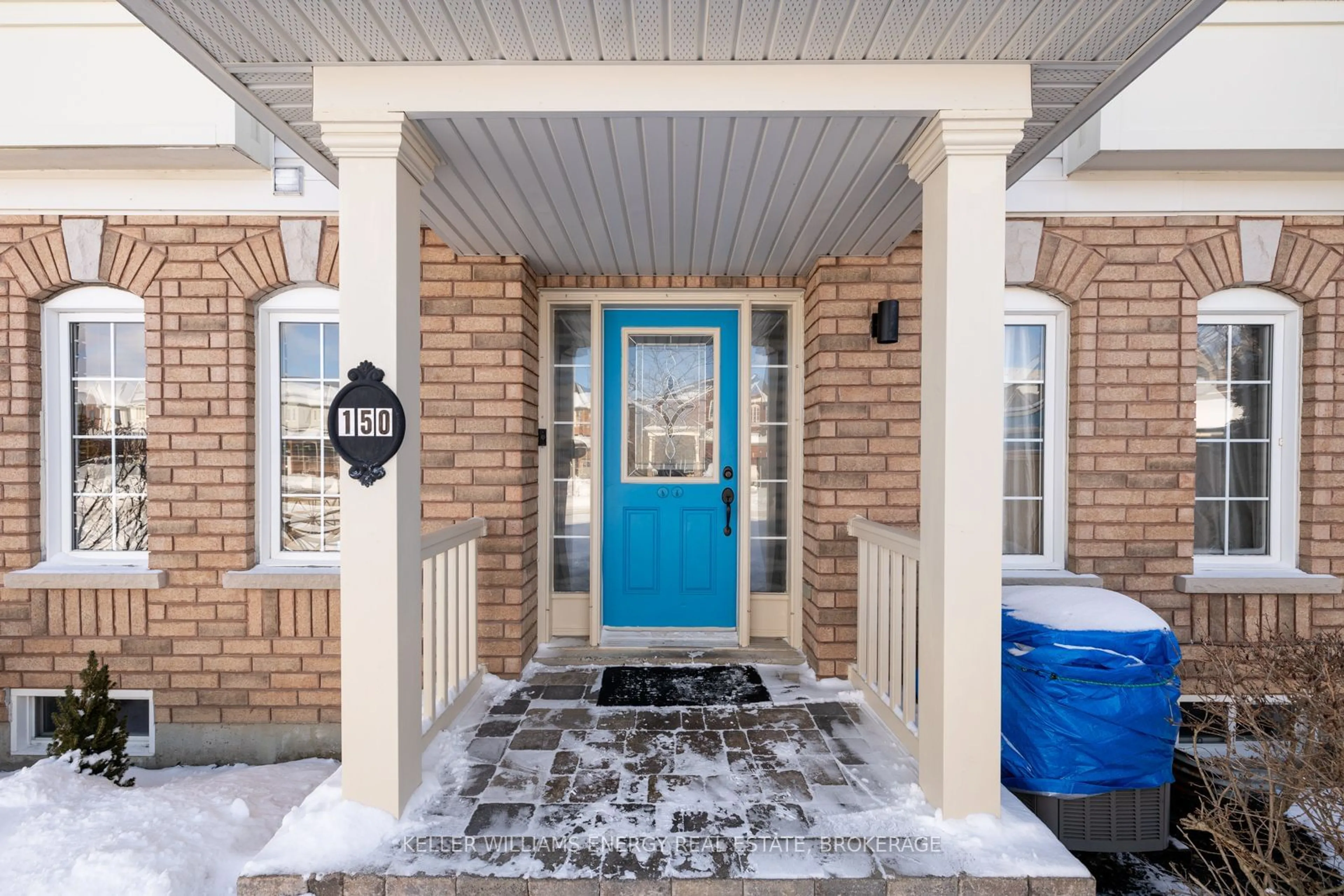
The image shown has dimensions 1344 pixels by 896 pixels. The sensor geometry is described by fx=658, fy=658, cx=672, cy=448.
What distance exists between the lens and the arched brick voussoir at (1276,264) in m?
3.46

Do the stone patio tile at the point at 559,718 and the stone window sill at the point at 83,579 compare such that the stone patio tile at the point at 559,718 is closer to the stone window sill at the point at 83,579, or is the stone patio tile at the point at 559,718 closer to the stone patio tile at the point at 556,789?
the stone patio tile at the point at 556,789

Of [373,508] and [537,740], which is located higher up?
[373,508]

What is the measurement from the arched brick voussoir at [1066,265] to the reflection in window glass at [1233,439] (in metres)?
0.76

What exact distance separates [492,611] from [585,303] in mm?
1880

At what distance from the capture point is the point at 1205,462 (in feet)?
12.1

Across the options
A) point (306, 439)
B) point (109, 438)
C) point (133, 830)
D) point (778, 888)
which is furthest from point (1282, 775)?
point (109, 438)

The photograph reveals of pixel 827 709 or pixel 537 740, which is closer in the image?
pixel 537 740

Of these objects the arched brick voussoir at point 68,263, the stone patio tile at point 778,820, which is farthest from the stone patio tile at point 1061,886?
the arched brick voussoir at point 68,263

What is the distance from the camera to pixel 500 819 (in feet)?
6.94

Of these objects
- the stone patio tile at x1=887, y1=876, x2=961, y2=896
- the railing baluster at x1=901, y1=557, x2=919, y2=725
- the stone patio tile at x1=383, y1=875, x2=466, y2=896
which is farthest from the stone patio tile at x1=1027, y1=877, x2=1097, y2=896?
the stone patio tile at x1=383, y1=875, x2=466, y2=896

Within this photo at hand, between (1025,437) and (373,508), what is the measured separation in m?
3.38

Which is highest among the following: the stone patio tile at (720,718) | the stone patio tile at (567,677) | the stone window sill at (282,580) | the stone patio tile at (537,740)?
the stone window sill at (282,580)

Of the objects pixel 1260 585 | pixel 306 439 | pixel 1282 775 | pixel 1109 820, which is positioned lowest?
pixel 1109 820

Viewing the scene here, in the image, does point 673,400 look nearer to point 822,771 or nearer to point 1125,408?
point 822,771
